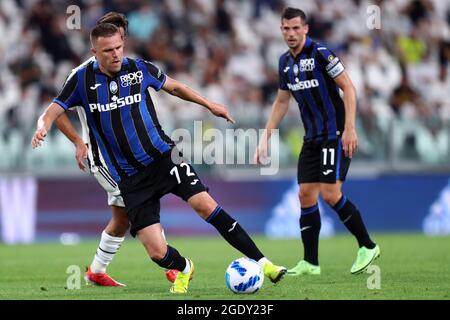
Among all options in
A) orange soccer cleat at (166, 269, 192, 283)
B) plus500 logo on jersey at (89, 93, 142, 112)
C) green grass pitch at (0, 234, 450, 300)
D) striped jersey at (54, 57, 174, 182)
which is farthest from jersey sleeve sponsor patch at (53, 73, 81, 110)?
orange soccer cleat at (166, 269, 192, 283)

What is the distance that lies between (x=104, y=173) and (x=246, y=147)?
7.12 meters

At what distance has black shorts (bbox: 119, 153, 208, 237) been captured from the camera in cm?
838

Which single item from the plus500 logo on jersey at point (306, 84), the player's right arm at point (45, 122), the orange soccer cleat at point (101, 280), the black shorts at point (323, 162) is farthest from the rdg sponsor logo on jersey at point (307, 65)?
the orange soccer cleat at point (101, 280)

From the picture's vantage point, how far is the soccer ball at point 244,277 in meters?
7.94

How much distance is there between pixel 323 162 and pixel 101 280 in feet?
8.07

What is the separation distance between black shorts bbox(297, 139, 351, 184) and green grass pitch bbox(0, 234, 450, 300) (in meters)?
0.96

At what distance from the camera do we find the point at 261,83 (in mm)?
A: 18672

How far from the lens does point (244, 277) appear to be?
793 centimetres

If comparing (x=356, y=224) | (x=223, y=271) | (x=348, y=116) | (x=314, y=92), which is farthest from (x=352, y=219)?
(x=223, y=271)

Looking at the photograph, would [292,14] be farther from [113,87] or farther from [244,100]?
[244,100]

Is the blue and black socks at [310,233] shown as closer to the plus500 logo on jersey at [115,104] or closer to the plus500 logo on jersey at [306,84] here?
the plus500 logo on jersey at [306,84]

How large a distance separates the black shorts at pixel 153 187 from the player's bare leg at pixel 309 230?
77.1 inches
